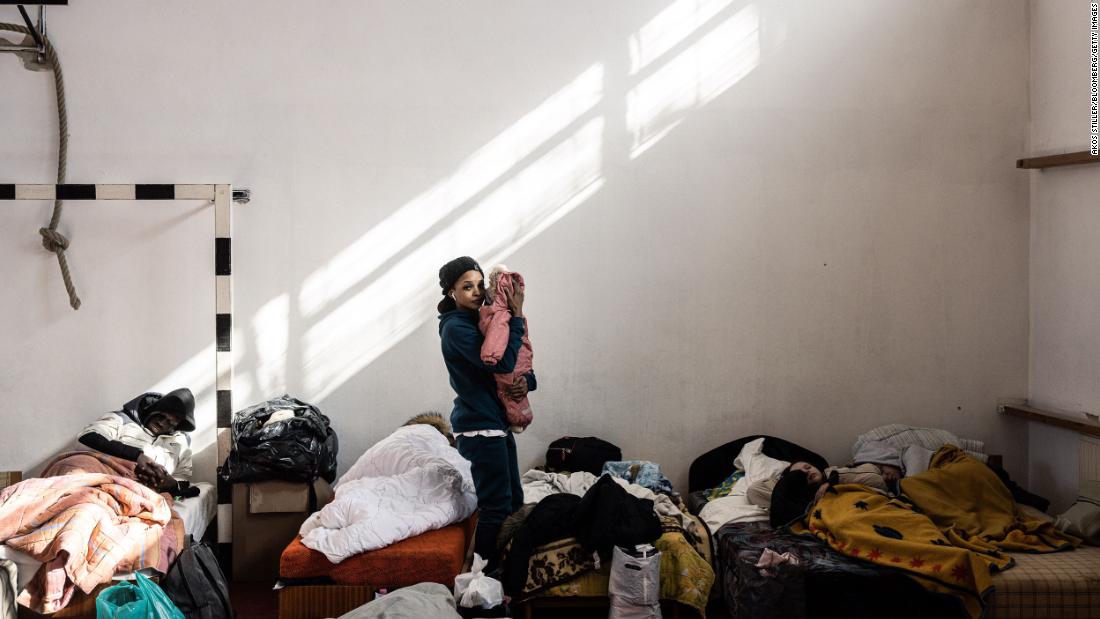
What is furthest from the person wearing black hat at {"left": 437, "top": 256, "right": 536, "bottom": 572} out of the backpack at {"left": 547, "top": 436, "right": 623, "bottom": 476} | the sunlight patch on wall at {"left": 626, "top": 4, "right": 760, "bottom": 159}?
the sunlight patch on wall at {"left": 626, "top": 4, "right": 760, "bottom": 159}

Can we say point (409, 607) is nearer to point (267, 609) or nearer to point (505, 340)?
point (505, 340)

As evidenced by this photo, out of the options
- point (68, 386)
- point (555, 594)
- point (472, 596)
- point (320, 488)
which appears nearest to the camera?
point (472, 596)

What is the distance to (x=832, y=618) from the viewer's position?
375 cm

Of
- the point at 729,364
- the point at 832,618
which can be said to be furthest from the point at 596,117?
the point at 832,618

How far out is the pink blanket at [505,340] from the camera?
155 inches

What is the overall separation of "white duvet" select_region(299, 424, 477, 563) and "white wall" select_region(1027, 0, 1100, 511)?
3401mm

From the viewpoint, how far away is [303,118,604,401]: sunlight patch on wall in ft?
16.8

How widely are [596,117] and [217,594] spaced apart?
3273 millimetres

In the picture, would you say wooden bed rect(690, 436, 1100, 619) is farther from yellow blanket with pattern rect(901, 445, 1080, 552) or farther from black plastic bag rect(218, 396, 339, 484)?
black plastic bag rect(218, 396, 339, 484)

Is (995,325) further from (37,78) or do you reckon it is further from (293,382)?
(37,78)

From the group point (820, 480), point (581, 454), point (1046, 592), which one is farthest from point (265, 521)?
point (1046, 592)

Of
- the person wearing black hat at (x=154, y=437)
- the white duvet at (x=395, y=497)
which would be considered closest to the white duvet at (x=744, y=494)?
the white duvet at (x=395, y=497)

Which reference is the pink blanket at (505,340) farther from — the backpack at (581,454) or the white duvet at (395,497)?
the backpack at (581,454)

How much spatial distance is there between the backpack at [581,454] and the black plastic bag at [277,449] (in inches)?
50.2
